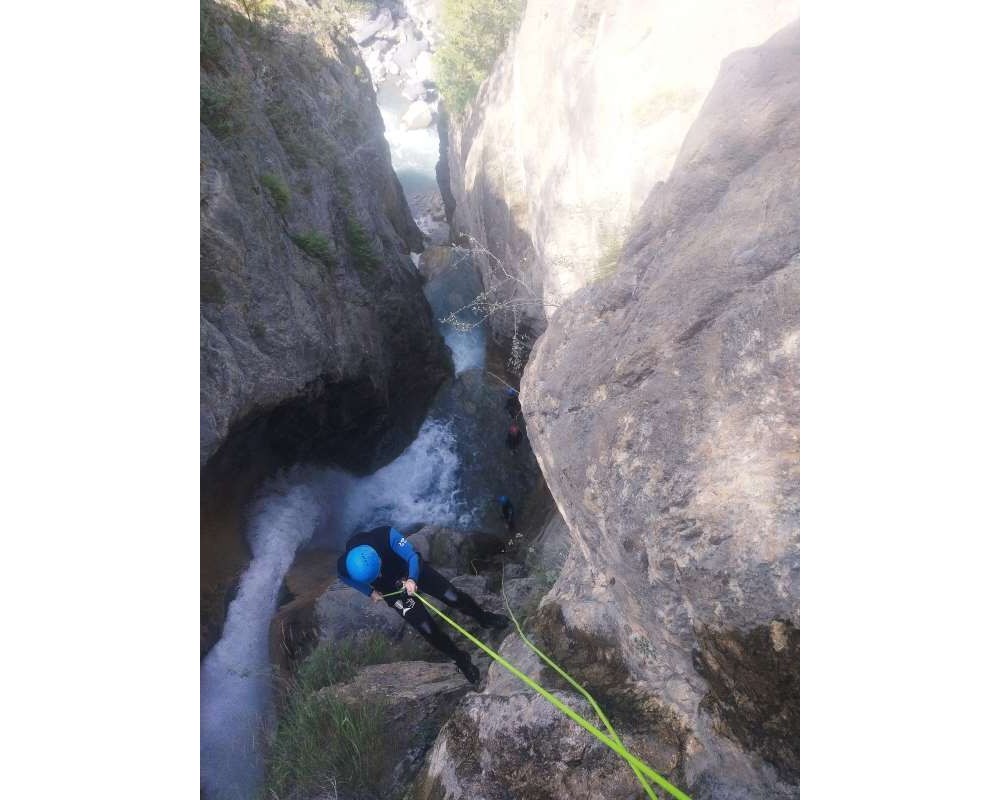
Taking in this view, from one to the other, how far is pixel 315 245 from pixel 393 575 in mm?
5118

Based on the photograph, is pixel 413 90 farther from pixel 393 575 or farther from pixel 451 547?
pixel 393 575

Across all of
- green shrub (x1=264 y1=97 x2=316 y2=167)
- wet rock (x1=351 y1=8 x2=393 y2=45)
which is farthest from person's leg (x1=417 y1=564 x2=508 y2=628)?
wet rock (x1=351 y1=8 x2=393 y2=45)

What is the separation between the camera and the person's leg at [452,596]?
15.8 feet

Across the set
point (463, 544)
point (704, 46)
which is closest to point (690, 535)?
point (704, 46)

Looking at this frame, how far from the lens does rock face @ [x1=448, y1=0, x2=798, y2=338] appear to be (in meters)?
4.77

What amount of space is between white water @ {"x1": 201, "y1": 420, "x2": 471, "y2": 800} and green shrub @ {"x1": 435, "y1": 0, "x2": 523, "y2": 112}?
23.3ft

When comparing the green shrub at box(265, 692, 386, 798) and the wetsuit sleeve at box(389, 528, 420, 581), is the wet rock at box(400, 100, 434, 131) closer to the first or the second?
the wetsuit sleeve at box(389, 528, 420, 581)

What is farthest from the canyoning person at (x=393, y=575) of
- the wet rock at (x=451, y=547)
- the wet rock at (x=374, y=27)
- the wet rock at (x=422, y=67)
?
the wet rock at (x=374, y=27)

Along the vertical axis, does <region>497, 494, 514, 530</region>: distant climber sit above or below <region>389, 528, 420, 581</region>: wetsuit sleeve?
below

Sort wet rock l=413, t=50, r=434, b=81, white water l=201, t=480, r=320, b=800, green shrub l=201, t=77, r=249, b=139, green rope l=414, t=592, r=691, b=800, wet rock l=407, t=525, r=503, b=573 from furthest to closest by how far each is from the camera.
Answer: wet rock l=413, t=50, r=434, b=81 → wet rock l=407, t=525, r=503, b=573 → green shrub l=201, t=77, r=249, b=139 → white water l=201, t=480, r=320, b=800 → green rope l=414, t=592, r=691, b=800

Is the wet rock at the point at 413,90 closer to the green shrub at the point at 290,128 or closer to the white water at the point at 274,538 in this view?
the green shrub at the point at 290,128

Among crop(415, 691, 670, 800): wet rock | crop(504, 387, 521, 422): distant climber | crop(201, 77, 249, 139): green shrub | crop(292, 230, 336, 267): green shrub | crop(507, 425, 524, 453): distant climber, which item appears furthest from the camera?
crop(504, 387, 521, 422): distant climber

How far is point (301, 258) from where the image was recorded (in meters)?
7.23

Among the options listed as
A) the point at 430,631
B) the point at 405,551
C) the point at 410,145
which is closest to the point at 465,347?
the point at 405,551
